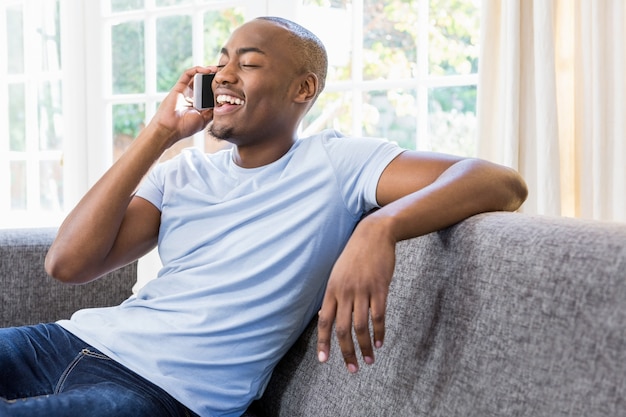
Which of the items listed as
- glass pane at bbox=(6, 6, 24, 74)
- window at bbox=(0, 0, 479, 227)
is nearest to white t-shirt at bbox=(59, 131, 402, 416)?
window at bbox=(0, 0, 479, 227)

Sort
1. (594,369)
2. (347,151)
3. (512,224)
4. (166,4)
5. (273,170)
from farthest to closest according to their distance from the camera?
(166,4) → (273,170) → (347,151) → (512,224) → (594,369)

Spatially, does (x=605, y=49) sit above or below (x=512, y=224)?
above

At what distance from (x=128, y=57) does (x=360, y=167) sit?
102 inches

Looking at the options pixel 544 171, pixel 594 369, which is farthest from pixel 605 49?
pixel 594 369

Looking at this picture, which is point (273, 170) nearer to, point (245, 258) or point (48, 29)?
point (245, 258)

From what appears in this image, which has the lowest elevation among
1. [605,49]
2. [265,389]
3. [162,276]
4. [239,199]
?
[265,389]

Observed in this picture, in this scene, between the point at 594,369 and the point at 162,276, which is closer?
the point at 594,369

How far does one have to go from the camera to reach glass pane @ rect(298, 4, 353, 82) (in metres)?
2.95

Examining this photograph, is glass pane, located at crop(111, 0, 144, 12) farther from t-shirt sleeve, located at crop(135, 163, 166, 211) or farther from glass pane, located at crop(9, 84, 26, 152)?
t-shirt sleeve, located at crop(135, 163, 166, 211)

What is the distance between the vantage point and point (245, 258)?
1.44 m

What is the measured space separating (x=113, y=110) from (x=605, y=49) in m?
2.40

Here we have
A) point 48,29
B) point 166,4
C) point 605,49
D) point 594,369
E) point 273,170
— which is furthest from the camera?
point 48,29

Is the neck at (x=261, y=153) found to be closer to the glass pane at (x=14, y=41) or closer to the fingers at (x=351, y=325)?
the fingers at (x=351, y=325)

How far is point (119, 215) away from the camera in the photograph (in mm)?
1585
